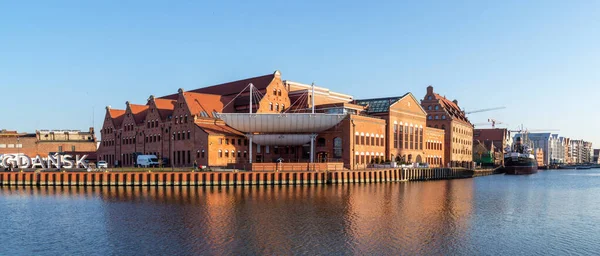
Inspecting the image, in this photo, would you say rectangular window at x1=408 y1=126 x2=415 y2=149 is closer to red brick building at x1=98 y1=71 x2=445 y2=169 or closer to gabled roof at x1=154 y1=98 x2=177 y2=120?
red brick building at x1=98 y1=71 x2=445 y2=169

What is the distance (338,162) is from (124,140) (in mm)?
48903

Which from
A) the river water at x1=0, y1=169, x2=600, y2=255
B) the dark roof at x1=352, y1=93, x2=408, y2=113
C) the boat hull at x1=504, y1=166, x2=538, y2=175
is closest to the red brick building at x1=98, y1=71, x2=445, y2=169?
the dark roof at x1=352, y1=93, x2=408, y2=113

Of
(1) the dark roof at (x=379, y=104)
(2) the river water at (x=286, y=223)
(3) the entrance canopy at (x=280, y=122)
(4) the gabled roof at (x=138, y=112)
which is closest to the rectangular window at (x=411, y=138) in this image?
(1) the dark roof at (x=379, y=104)

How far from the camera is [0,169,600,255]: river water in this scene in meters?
34.7

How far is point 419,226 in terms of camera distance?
42.8 m

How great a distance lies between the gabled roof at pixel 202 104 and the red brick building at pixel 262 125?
0.18 m

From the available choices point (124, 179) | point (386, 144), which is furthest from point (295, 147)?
point (124, 179)

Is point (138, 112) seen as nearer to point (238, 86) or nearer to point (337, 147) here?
point (238, 86)

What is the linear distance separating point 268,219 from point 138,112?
2951 inches

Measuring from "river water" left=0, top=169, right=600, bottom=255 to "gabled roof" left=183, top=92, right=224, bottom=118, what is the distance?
2796 centimetres

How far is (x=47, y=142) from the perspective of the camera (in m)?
132

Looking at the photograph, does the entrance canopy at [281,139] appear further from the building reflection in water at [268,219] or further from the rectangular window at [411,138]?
the rectangular window at [411,138]

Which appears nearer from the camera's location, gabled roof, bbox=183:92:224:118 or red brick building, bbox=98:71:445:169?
red brick building, bbox=98:71:445:169

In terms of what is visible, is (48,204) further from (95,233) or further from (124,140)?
(124,140)
